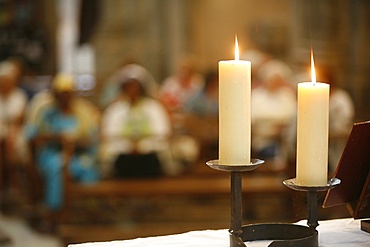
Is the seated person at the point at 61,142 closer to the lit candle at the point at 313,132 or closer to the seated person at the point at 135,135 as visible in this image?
the seated person at the point at 135,135

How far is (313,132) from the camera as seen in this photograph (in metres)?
1.62

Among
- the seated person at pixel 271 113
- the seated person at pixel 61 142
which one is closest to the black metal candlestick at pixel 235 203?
the seated person at pixel 61 142

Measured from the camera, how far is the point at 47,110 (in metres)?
7.30

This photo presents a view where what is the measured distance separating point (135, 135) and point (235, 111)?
18.2 feet

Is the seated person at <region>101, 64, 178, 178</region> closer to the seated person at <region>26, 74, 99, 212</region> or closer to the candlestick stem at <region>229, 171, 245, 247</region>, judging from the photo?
the seated person at <region>26, 74, 99, 212</region>

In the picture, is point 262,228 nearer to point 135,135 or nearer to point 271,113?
point 135,135

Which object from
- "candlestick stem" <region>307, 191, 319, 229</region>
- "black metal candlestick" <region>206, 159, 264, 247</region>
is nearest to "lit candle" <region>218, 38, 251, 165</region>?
"black metal candlestick" <region>206, 159, 264, 247</region>

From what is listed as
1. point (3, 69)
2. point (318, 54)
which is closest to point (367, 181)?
point (3, 69)

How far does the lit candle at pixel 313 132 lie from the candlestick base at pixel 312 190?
0.5 inches

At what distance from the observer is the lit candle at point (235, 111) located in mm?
1618

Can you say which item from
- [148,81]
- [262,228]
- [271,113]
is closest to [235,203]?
[262,228]

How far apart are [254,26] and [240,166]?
375 inches

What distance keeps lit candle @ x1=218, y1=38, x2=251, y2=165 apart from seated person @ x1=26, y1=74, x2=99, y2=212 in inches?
190

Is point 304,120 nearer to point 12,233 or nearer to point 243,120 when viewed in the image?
point 243,120
